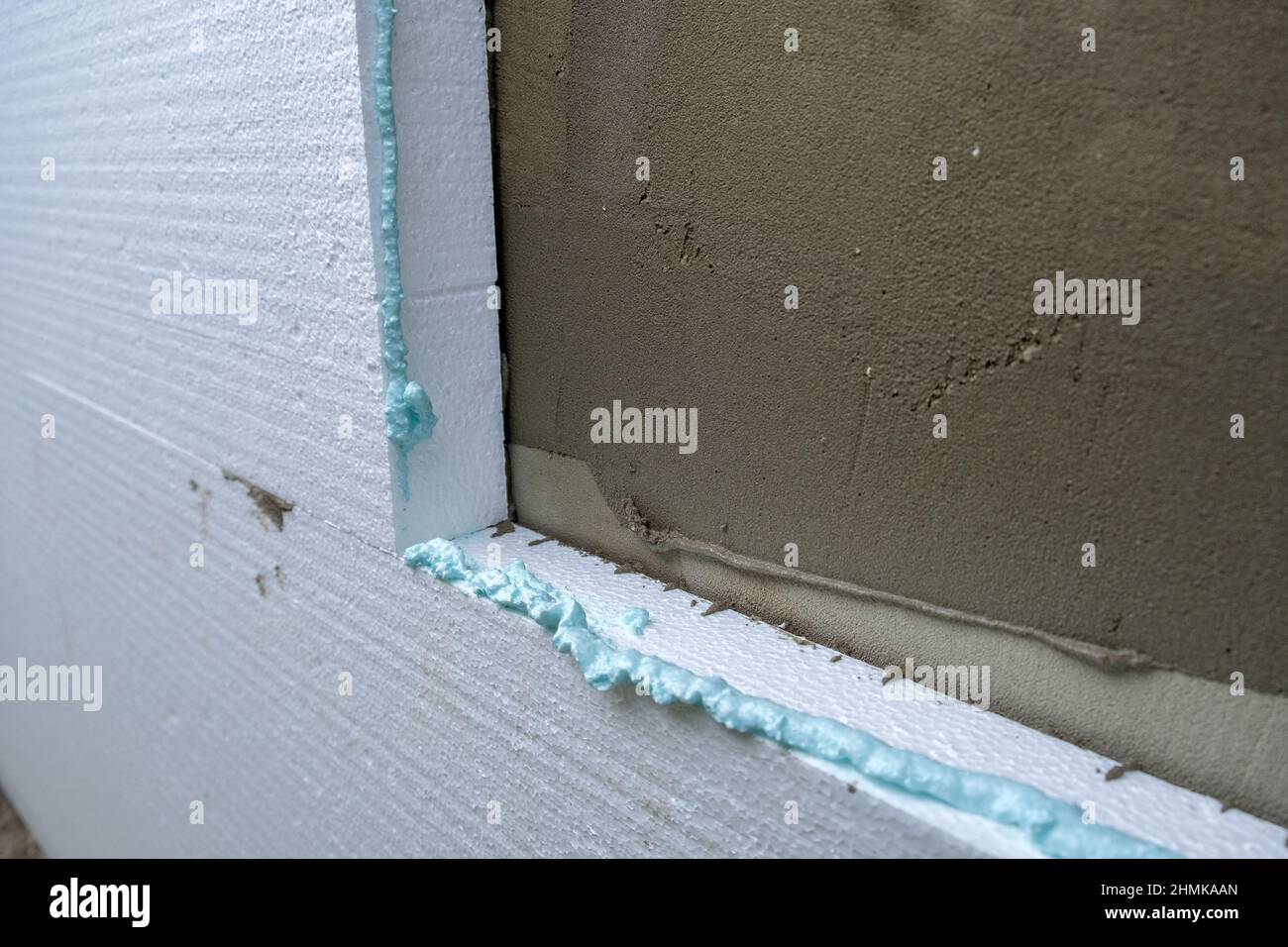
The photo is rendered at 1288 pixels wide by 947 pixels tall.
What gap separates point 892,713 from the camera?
2.64 ft

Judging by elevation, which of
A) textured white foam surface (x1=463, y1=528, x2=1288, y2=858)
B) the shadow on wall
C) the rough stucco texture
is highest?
the rough stucco texture

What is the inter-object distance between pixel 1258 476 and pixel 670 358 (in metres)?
0.56

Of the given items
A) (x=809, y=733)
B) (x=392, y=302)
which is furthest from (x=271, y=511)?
(x=809, y=733)

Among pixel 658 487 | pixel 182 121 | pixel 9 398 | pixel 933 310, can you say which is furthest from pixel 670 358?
pixel 9 398

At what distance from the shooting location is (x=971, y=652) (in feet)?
2.69

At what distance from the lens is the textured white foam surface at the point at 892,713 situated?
2.19ft

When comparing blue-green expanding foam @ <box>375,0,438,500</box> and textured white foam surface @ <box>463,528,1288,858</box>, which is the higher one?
blue-green expanding foam @ <box>375,0,438,500</box>

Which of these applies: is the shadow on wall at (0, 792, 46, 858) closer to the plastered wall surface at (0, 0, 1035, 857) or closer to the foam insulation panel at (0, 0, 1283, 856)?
the plastered wall surface at (0, 0, 1035, 857)

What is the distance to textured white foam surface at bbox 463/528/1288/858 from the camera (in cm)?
67

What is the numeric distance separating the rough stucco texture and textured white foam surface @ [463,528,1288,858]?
0.10 metres

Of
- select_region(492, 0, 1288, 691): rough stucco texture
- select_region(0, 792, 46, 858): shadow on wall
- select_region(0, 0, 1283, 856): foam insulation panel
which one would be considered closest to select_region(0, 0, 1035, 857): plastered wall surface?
select_region(0, 0, 1283, 856): foam insulation panel

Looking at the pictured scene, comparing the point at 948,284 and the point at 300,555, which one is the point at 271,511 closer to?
the point at 300,555
